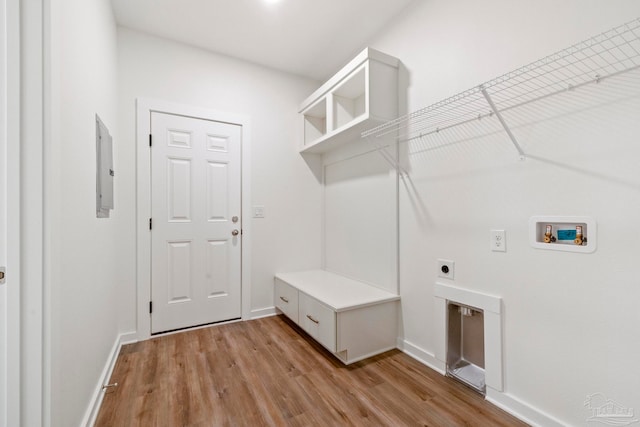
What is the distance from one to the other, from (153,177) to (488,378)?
2.82m

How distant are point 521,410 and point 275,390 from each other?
1.33 metres

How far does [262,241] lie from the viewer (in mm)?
2902

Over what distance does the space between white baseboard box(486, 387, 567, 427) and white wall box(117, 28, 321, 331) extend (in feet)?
6.47

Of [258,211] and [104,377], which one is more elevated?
[258,211]

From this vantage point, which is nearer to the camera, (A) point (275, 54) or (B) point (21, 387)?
(B) point (21, 387)

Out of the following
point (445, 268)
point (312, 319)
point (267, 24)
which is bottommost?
point (312, 319)

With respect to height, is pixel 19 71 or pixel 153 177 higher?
pixel 19 71

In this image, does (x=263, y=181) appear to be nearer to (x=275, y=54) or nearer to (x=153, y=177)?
(x=153, y=177)

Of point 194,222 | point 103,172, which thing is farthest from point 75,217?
point 194,222

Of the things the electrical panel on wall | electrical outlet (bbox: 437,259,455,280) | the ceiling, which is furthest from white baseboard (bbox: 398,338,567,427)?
the ceiling

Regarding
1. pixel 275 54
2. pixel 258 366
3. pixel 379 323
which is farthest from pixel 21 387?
pixel 275 54

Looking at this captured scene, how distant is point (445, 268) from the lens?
72.4 inches

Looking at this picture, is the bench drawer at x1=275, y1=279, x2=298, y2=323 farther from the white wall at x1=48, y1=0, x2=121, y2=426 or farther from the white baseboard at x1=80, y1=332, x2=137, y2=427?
the white wall at x1=48, y1=0, x2=121, y2=426

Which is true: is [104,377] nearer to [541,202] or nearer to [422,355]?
[422,355]
